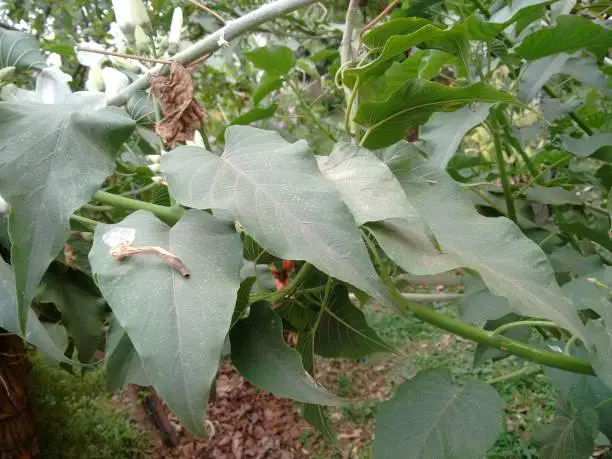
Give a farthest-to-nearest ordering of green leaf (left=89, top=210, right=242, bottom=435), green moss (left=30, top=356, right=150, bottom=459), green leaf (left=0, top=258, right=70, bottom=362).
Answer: green moss (left=30, top=356, right=150, bottom=459)
green leaf (left=0, top=258, right=70, bottom=362)
green leaf (left=89, top=210, right=242, bottom=435)

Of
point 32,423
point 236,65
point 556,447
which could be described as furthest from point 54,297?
point 236,65

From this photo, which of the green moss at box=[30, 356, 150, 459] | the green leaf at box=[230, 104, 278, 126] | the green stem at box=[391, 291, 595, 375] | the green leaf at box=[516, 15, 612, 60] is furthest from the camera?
the green moss at box=[30, 356, 150, 459]

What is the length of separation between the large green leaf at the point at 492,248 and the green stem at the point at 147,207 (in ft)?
0.65

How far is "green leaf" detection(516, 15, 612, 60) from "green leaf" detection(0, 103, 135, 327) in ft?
1.63

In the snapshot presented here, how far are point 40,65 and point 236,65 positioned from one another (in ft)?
6.26

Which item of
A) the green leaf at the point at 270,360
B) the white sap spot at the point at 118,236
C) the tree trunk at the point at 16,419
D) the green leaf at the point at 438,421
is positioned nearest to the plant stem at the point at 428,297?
the green leaf at the point at 438,421

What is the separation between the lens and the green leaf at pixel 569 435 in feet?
2.30

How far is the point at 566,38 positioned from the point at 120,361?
0.61 meters

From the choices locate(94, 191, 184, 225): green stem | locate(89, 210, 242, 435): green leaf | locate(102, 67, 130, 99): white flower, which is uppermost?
locate(102, 67, 130, 99): white flower

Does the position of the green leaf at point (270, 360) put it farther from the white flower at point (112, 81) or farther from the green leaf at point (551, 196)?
the green leaf at point (551, 196)

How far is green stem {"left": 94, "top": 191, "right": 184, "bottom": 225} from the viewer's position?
442 mm

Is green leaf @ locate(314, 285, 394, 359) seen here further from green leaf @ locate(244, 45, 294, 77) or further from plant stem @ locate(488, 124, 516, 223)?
green leaf @ locate(244, 45, 294, 77)

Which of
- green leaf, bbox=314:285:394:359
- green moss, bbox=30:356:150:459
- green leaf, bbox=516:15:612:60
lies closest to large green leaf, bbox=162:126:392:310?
green leaf, bbox=314:285:394:359

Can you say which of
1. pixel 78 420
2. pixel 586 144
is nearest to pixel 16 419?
pixel 78 420
